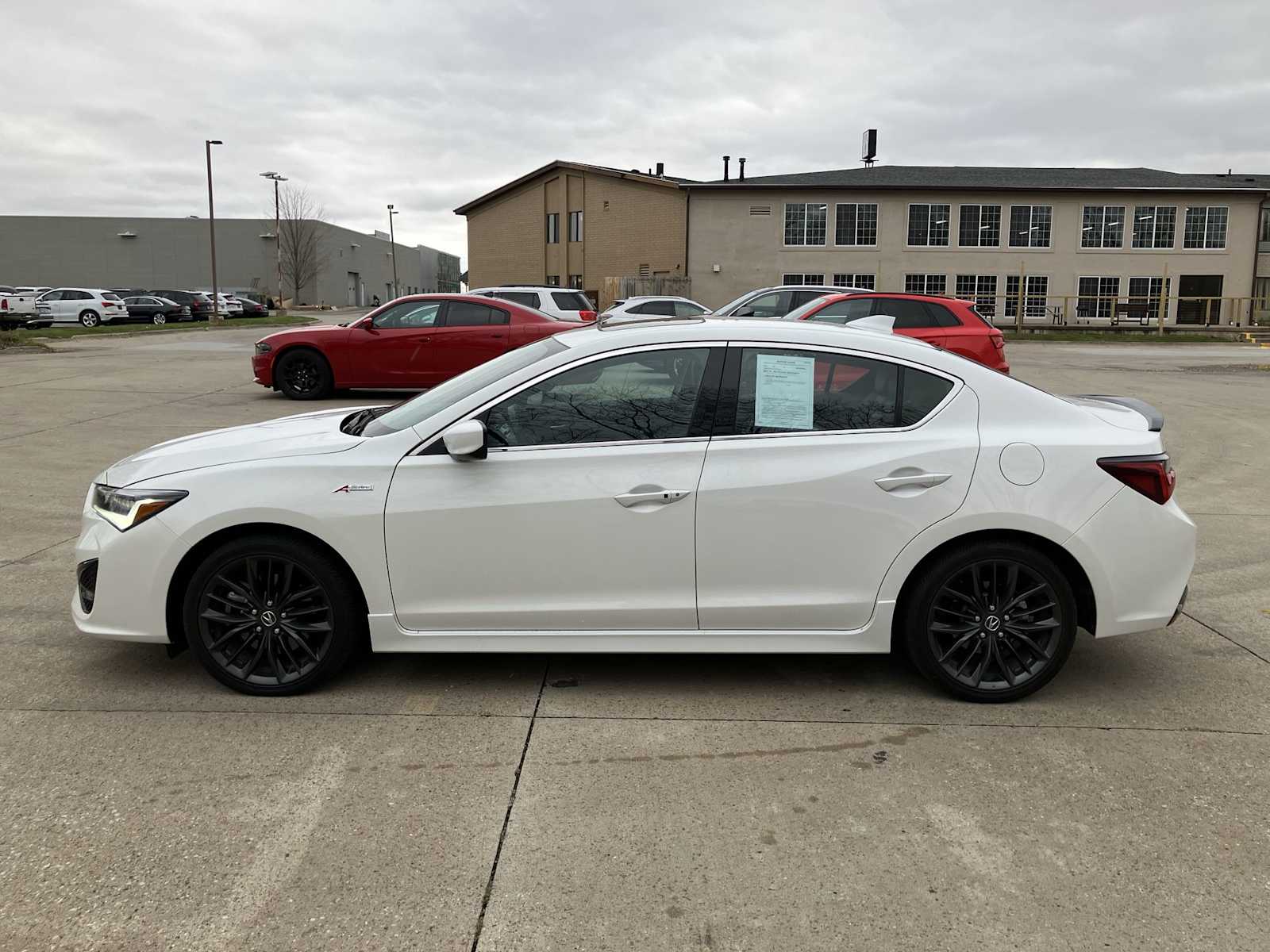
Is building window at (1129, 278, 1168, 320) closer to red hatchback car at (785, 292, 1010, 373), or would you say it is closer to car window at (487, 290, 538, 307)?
red hatchback car at (785, 292, 1010, 373)

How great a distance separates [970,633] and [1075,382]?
1668 cm

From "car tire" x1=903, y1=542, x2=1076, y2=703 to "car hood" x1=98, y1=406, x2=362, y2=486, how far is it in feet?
7.95

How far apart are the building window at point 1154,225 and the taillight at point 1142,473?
46.7 meters

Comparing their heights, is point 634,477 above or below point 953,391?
below

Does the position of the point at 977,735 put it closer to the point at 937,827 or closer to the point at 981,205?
the point at 937,827

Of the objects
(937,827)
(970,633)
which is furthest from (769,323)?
(937,827)

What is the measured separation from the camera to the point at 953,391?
161 inches

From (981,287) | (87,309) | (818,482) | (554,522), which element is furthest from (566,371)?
(87,309)

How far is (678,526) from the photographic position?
3.92 m

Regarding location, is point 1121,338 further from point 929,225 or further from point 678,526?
point 678,526

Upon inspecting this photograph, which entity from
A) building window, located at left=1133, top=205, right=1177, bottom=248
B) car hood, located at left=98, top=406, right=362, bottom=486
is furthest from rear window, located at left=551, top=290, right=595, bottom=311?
building window, located at left=1133, top=205, right=1177, bottom=248

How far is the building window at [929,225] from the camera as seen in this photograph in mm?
44188

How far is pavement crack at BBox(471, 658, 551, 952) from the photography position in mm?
2693

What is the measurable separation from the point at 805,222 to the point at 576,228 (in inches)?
451
